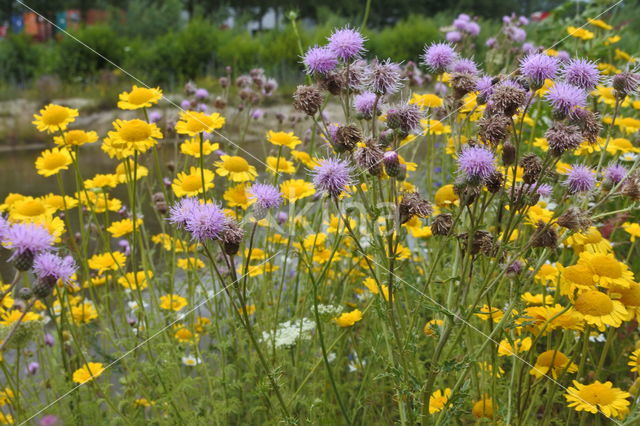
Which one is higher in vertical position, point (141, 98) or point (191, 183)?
point (141, 98)

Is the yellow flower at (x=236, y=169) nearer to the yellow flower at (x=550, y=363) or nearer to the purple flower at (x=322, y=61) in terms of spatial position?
the purple flower at (x=322, y=61)

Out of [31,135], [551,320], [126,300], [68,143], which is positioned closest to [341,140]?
[551,320]

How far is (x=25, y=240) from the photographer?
76 cm

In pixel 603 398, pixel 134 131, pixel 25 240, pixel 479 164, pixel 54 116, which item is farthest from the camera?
pixel 54 116

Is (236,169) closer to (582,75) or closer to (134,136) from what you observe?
(134,136)

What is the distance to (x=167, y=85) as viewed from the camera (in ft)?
21.8

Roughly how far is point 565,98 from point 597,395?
0.50m

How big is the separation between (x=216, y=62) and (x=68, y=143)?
237 inches

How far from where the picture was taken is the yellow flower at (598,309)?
0.93m

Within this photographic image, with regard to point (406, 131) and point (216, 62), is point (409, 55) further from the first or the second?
point (406, 131)

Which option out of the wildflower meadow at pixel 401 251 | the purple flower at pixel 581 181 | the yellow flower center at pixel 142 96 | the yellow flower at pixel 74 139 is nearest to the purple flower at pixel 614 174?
the wildflower meadow at pixel 401 251

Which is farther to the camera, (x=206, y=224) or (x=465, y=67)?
(x=465, y=67)

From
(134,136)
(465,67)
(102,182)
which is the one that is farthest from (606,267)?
(102,182)

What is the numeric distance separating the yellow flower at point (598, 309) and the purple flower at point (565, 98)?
0.30 metres
